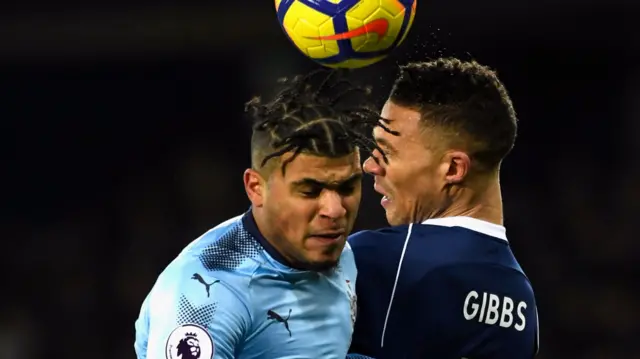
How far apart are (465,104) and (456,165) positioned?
8.5 inches

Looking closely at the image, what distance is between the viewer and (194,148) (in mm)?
10703

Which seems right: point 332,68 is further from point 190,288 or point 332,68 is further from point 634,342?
point 634,342

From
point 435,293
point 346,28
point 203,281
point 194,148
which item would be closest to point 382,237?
point 435,293

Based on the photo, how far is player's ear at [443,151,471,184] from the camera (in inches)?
157

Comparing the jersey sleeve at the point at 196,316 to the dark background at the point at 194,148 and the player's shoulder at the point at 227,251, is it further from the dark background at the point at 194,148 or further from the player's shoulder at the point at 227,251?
the dark background at the point at 194,148

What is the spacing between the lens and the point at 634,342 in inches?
379

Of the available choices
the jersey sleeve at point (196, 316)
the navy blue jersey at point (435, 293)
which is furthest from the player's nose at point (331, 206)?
the navy blue jersey at point (435, 293)

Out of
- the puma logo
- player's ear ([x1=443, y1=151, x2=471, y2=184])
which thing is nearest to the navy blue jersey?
player's ear ([x1=443, y1=151, x2=471, y2=184])

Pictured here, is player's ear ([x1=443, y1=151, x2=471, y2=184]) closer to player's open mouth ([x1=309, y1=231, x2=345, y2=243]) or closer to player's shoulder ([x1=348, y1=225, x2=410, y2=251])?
player's shoulder ([x1=348, y1=225, x2=410, y2=251])

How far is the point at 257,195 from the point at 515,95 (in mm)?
7408

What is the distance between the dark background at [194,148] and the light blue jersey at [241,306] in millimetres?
5945

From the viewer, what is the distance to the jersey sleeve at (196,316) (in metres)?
3.23

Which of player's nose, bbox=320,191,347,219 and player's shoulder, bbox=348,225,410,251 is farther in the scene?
player's shoulder, bbox=348,225,410,251

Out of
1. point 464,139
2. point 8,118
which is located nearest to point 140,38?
point 8,118
